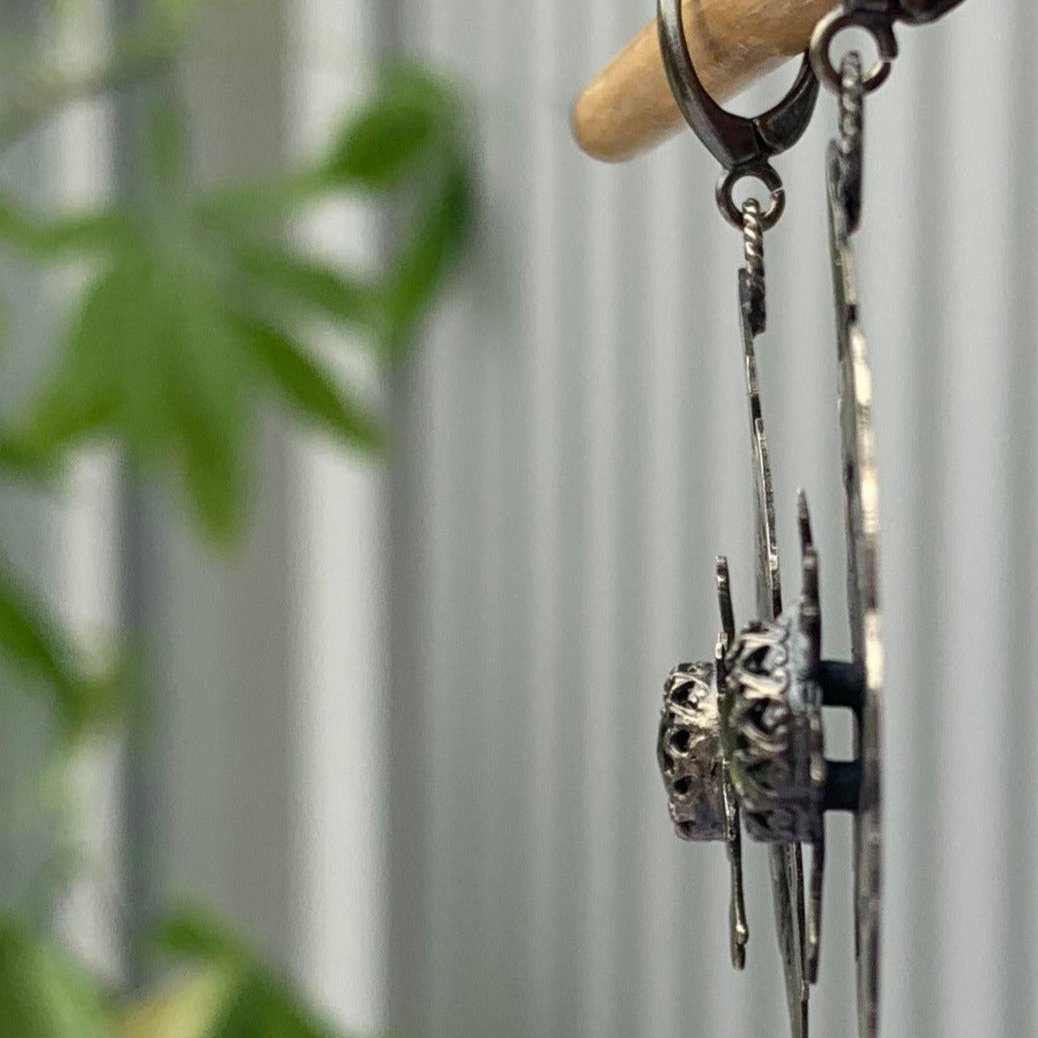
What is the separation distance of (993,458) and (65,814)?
1019 mm

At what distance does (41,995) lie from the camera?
0.66 metres

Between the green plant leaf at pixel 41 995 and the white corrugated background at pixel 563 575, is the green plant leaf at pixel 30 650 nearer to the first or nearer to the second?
the green plant leaf at pixel 41 995

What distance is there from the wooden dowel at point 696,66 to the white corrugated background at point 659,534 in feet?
0.70

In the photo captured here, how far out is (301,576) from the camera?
1171 mm

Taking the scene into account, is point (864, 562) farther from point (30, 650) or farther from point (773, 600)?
point (30, 650)

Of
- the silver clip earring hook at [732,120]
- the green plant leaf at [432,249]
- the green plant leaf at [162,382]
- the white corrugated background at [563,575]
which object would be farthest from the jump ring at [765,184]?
the green plant leaf at [432,249]

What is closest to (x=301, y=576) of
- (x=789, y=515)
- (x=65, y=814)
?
(x=65, y=814)

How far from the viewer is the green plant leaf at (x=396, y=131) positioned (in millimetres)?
861

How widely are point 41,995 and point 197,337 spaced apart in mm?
290

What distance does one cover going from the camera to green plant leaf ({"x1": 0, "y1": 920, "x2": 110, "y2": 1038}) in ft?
2.11

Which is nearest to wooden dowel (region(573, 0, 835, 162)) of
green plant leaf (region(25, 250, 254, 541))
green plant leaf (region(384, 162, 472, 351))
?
green plant leaf (region(25, 250, 254, 541))

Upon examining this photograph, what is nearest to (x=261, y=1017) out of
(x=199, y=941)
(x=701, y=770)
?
(x=199, y=941)

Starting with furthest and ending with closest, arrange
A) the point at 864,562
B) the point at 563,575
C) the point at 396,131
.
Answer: the point at 396,131, the point at 563,575, the point at 864,562

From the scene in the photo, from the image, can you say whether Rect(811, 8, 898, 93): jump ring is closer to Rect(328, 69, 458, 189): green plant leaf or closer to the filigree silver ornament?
the filigree silver ornament
